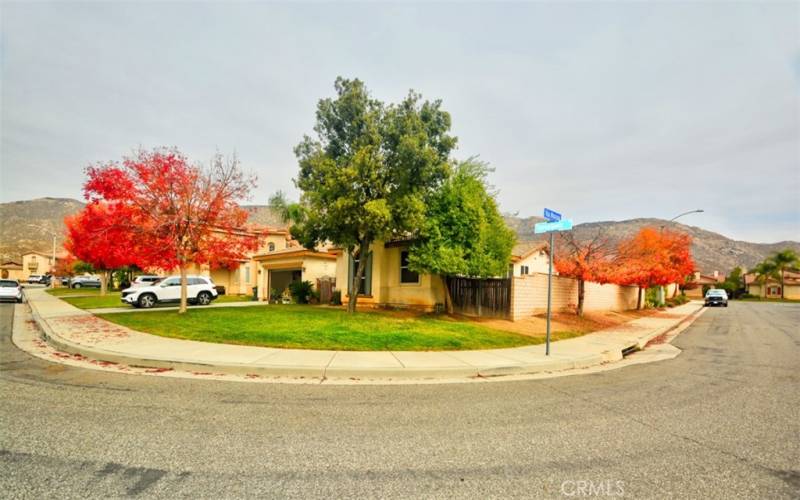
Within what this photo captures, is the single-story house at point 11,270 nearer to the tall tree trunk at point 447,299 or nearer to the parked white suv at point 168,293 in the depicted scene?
the parked white suv at point 168,293

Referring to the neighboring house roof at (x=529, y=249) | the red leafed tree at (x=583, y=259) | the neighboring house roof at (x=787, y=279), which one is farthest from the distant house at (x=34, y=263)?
the neighboring house roof at (x=787, y=279)

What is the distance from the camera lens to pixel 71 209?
555ft

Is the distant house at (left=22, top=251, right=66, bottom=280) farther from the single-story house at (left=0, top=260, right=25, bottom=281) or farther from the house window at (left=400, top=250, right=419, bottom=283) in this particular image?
the house window at (left=400, top=250, right=419, bottom=283)

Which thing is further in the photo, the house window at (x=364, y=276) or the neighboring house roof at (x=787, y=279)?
the neighboring house roof at (x=787, y=279)

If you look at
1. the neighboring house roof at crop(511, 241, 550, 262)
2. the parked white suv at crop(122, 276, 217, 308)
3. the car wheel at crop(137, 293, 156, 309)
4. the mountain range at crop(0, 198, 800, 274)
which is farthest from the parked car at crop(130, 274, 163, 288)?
the mountain range at crop(0, 198, 800, 274)

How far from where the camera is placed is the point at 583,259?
1794 cm

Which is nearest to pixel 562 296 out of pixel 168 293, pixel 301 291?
pixel 301 291

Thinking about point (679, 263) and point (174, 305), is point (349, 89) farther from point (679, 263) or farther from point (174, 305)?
point (679, 263)

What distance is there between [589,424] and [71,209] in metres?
218

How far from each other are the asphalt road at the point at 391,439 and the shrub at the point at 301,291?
16.0m

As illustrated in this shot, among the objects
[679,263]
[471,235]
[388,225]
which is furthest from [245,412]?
[679,263]

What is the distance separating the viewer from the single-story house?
82.6 meters

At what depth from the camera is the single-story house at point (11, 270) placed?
82562 millimetres

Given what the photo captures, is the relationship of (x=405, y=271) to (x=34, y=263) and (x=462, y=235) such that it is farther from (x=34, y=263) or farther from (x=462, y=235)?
(x=34, y=263)
